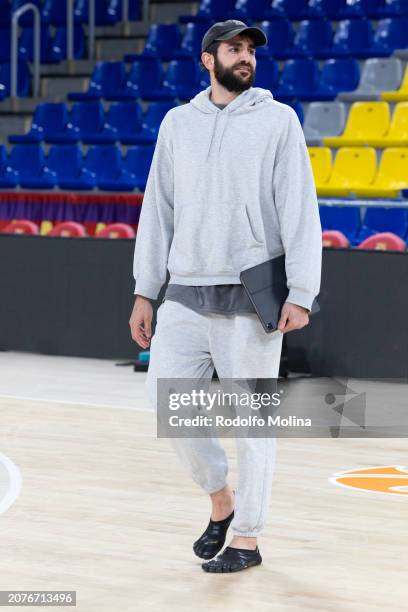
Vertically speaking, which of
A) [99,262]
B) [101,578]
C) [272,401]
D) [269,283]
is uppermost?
[269,283]

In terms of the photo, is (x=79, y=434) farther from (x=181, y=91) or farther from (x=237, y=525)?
(x=181, y=91)

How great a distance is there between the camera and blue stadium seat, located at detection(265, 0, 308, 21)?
14422mm

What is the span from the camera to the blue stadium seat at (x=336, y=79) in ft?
43.2

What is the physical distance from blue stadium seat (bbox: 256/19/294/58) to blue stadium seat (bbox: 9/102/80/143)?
2207 millimetres

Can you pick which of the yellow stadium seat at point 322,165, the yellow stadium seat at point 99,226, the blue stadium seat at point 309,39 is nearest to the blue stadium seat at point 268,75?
the blue stadium seat at point 309,39

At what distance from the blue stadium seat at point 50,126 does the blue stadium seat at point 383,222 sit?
415cm

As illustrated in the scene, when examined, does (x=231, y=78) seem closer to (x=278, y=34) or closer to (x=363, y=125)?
(x=363, y=125)

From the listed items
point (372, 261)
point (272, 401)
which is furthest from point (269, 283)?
point (372, 261)

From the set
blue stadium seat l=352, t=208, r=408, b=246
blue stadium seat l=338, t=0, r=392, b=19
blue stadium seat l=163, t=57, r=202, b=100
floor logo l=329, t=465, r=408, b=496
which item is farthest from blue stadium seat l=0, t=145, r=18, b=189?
floor logo l=329, t=465, r=408, b=496

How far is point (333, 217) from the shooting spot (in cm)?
1152

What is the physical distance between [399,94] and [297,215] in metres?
8.40

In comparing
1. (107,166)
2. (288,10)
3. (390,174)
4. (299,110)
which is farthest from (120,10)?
(390,174)

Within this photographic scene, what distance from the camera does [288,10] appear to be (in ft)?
47.9

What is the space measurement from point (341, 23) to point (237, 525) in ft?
32.9
